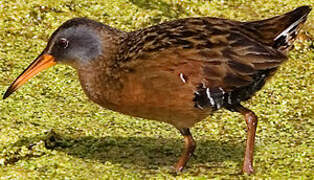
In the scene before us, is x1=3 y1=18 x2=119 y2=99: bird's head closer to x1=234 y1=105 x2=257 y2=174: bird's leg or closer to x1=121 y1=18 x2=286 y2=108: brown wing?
x1=121 y1=18 x2=286 y2=108: brown wing

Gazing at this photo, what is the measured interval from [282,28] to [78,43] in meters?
1.35

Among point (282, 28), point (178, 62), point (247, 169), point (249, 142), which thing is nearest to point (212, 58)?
point (178, 62)

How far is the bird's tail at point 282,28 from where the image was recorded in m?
4.73

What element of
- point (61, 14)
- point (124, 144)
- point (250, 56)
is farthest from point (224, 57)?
point (61, 14)

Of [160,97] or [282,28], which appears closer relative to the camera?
[160,97]

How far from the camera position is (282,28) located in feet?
15.5

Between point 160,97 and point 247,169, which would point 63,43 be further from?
point 247,169

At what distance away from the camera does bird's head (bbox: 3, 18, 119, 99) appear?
4.83 meters

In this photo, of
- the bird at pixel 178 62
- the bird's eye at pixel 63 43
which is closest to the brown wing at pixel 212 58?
the bird at pixel 178 62

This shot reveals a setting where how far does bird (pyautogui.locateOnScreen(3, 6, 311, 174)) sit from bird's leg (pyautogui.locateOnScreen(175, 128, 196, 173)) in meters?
0.02

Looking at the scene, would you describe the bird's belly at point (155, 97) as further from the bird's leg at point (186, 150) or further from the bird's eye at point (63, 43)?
the bird's eye at point (63, 43)

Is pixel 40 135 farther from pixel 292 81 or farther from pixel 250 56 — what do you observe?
pixel 292 81

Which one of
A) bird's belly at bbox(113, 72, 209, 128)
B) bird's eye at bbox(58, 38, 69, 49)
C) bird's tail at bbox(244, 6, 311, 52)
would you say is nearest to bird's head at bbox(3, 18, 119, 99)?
bird's eye at bbox(58, 38, 69, 49)

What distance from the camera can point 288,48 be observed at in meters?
4.84
